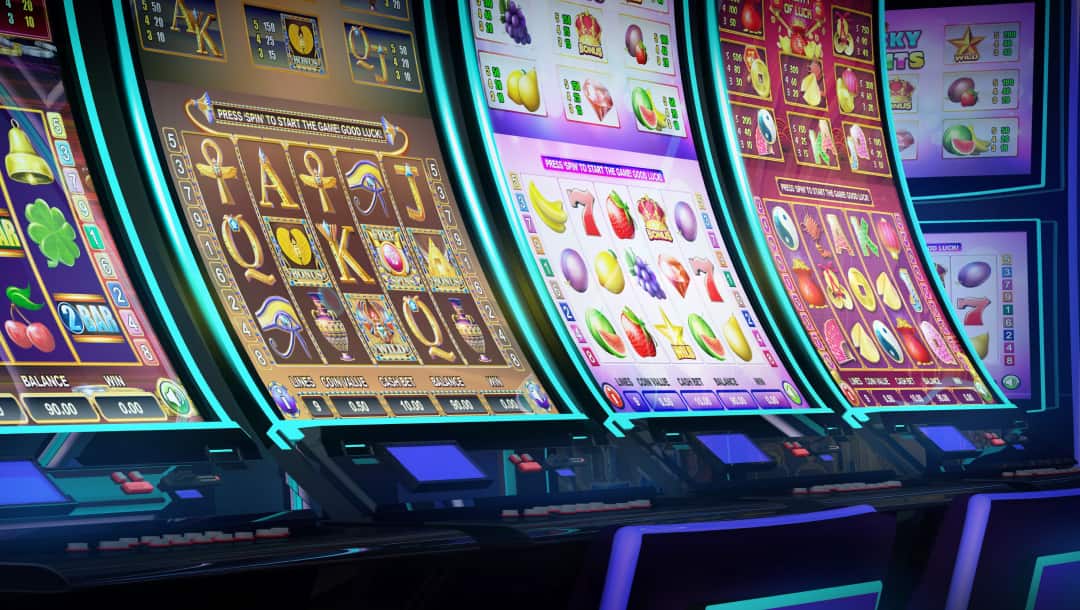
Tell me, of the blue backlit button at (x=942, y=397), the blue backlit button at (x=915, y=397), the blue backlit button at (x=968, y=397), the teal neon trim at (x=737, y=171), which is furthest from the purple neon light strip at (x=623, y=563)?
the blue backlit button at (x=968, y=397)

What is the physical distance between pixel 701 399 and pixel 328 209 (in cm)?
110

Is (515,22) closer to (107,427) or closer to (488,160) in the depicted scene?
(488,160)

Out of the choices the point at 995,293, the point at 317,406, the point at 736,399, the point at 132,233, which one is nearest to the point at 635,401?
the point at 736,399

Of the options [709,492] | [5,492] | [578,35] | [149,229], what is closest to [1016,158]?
[578,35]

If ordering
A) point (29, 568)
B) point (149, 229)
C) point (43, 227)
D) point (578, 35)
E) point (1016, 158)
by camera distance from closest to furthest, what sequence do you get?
1. point (29, 568)
2. point (43, 227)
3. point (149, 229)
4. point (578, 35)
5. point (1016, 158)

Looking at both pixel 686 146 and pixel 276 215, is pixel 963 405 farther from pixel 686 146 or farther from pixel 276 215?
pixel 276 215

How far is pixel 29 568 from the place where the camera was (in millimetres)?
1382

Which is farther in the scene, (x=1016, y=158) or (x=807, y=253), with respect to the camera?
(x=1016, y=158)

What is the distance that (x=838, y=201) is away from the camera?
160 inches

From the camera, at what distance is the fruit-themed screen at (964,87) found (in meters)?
5.52

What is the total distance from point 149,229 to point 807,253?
2149mm

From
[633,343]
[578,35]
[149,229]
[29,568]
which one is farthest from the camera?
[578,35]

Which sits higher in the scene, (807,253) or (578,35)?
(578,35)

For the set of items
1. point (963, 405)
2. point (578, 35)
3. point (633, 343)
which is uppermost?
point (578, 35)
